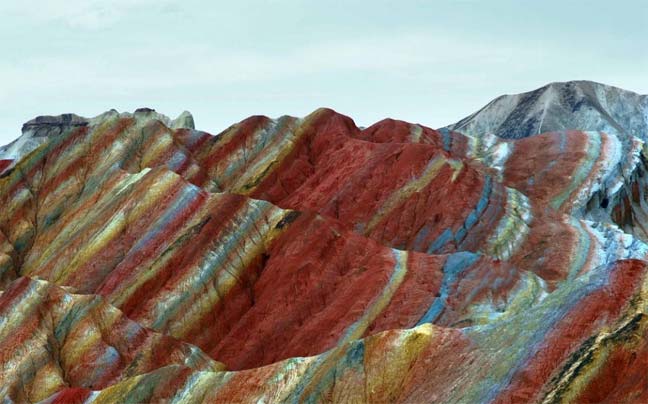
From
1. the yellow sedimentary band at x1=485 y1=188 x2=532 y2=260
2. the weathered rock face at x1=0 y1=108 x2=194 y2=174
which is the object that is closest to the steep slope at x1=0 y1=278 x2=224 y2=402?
the yellow sedimentary band at x1=485 y1=188 x2=532 y2=260

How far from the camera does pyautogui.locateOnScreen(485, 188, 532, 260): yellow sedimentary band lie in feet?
216

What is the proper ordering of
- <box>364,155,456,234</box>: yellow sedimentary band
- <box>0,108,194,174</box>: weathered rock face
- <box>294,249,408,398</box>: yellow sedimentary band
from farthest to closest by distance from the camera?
<box>0,108,194,174</box>: weathered rock face
<box>364,155,456,234</box>: yellow sedimentary band
<box>294,249,408,398</box>: yellow sedimentary band

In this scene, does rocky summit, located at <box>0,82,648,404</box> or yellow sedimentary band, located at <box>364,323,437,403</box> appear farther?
yellow sedimentary band, located at <box>364,323,437,403</box>

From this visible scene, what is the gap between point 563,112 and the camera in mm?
134875

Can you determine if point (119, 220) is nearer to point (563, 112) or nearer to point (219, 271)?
point (219, 271)

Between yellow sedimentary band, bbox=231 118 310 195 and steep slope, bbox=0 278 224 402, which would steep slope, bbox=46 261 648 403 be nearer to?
steep slope, bbox=0 278 224 402

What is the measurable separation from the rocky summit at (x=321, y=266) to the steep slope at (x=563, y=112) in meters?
43.4

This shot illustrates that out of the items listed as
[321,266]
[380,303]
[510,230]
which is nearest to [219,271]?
[321,266]

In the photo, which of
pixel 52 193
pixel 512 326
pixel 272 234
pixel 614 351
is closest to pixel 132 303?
pixel 272 234

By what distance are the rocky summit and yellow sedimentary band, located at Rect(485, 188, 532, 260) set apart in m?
0.14

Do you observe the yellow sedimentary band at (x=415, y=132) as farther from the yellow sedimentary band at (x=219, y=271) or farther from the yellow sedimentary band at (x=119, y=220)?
the yellow sedimentary band at (x=119, y=220)

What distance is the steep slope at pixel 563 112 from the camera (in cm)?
13250

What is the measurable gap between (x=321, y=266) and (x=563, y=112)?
78.8 meters

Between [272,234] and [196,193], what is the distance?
654 centimetres
